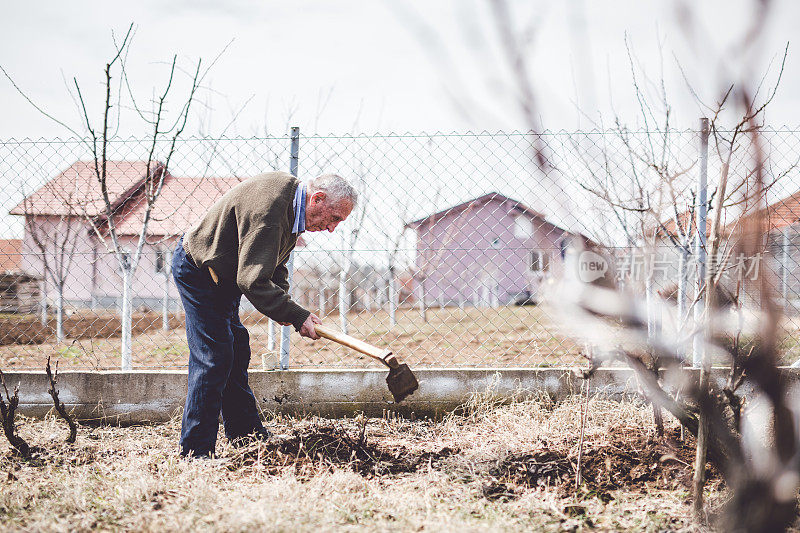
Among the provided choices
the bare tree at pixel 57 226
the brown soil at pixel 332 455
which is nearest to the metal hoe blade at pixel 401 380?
the brown soil at pixel 332 455

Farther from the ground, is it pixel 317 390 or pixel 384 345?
pixel 317 390

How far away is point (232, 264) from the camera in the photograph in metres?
2.69

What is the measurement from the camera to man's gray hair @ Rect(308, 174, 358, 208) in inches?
107

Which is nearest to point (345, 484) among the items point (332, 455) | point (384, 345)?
point (332, 455)

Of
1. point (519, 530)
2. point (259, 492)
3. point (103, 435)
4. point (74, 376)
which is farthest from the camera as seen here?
point (74, 376)

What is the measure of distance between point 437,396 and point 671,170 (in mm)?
1878

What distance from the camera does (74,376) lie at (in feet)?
11.9

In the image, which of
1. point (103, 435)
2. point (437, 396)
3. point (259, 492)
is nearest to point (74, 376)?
point (103, 435)

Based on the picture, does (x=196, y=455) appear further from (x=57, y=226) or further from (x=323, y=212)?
(x=57, y=226)

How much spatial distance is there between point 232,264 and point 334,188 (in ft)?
1.93

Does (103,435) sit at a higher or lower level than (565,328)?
lower

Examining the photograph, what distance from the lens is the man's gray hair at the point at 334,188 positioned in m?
2.72

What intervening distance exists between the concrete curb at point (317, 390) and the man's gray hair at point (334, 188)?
4.34ft

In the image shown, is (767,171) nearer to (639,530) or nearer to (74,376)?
(639,530)
